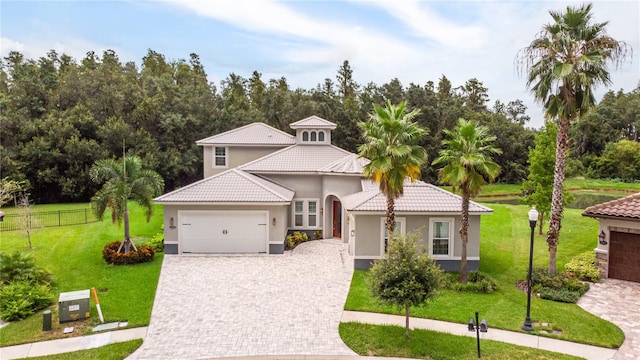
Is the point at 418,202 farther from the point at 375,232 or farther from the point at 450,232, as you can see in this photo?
the point at 375,232

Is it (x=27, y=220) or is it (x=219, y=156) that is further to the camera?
(x=219, y=156)

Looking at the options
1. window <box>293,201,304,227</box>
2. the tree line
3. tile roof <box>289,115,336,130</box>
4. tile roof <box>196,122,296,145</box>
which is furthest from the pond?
window <box>293,201,304,227</box>

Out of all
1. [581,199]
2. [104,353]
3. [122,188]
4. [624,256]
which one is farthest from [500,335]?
[581,199]

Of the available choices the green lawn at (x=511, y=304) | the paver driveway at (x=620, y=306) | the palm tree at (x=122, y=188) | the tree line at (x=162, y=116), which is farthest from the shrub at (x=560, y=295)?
the tree line at (x=162, y=116)

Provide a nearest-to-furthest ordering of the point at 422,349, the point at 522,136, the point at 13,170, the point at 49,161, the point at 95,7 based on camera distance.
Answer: the point at 422,349 → the point at 95,7 → the point at 13,170 → the point at 49,161 → the point at 522,136

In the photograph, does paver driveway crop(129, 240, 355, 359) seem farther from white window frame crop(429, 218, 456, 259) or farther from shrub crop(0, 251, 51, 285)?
shrub crop(0, 251, 51, 285)

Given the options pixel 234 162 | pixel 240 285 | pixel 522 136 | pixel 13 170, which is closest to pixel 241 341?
pixel 240 285

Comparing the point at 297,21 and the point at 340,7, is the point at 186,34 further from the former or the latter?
the point at 340,7

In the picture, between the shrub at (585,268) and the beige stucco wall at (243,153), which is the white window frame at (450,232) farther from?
the beige stucco wall at (243,153)

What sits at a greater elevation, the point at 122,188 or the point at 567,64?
the point at 567,64
